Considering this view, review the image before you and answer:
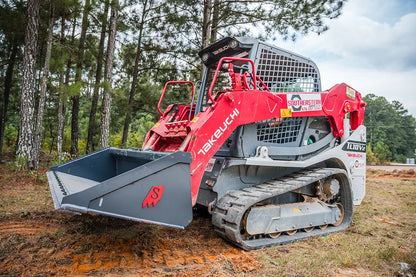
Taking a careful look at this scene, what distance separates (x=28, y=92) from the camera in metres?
8.61

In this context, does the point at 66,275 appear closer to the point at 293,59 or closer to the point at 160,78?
the point at 293,59

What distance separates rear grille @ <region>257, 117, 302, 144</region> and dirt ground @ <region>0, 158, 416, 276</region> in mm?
1482

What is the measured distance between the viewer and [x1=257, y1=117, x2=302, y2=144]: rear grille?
4.27 m

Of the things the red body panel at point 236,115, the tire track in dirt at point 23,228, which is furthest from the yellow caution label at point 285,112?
the tire track in dirt at point 23,228

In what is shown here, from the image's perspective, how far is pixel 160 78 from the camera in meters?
13.5

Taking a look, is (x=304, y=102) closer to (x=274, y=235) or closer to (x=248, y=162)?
(x=248, y=162)

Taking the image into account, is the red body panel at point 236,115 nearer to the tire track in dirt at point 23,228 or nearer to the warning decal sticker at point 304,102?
the warning decal sticker at point 304,102

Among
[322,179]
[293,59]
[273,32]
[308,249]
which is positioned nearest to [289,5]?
[273,32]

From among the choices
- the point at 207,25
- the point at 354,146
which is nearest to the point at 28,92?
the point at 207,25

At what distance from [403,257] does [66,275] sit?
368 cm

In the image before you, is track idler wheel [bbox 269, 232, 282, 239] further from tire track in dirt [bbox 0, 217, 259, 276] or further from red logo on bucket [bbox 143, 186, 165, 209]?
red logo on bucket [bbox 143, 186, 165, 209]

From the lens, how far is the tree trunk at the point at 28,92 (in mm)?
8469

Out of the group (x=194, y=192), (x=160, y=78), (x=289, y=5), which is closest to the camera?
(x=194, y=192)

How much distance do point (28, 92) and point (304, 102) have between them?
7.92 m
